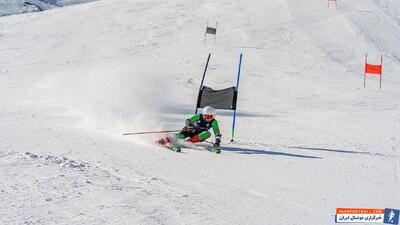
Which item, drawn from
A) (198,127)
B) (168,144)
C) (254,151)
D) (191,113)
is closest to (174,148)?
(168,144)

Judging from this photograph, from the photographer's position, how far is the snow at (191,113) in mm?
6055

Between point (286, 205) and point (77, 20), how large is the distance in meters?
29.1

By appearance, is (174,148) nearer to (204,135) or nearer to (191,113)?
(204,135)

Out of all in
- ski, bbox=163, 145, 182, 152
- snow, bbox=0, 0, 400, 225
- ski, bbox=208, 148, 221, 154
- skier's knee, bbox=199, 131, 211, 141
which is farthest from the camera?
skier's knee, bbox=199, 131, 211, 141

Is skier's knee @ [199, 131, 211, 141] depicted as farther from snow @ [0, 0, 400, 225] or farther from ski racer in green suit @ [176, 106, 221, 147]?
snow @ [0, 0, 400, 225]

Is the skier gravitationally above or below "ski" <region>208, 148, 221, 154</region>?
above

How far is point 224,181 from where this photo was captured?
7465mm

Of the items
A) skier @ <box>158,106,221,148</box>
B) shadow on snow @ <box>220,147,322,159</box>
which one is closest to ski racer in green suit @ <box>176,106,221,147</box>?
skier @ <box>158,106,221,148</box>

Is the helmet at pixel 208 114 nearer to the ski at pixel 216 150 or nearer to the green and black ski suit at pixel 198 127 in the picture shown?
the green and black ski suit at pixel 198 127

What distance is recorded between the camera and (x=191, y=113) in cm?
1520

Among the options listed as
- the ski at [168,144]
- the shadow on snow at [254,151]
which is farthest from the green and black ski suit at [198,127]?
the shadow on snow at [254,151]

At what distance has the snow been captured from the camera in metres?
6.05

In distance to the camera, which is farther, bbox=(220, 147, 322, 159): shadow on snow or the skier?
the skier

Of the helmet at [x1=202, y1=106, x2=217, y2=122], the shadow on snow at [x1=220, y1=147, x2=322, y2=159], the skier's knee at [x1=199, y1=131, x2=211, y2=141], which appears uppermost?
the helmet at [x1=202, y1=106, x2=217, y2=122]
